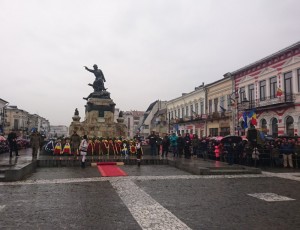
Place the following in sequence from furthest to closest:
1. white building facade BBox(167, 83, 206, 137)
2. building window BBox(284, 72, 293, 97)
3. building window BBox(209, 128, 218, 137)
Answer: white building facade BBox(167, 83, 206, 137) → building window BBox(209, 128, 218, 137) → building window BBox(284, 72, 293, 97)

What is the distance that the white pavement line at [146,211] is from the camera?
5.71 m

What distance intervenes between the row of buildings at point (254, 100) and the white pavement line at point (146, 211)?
49.5ft

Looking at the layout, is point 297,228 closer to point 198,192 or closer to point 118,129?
point 198,192

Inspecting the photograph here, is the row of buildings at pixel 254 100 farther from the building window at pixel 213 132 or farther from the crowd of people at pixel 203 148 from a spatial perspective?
the crowd of people at pixel 203 148

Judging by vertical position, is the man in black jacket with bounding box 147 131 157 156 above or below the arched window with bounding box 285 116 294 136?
below

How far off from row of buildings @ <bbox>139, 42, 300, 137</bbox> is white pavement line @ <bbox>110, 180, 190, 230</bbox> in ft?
49.5

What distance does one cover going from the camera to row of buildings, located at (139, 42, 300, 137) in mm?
27328

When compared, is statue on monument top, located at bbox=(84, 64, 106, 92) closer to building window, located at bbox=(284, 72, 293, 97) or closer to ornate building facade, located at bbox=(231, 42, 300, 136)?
ornate building facade, located at bbox=(231, 42, 300, 136)

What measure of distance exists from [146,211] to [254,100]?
29.1 metres

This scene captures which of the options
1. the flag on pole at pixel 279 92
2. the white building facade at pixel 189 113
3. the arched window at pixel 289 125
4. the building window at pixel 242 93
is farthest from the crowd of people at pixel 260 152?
the white building facade at pixel 189 113

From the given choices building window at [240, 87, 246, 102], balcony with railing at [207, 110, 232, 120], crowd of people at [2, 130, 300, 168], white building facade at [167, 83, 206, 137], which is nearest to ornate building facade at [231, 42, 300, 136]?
building window at [240, 87, 246, 102]

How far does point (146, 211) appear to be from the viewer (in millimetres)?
6715

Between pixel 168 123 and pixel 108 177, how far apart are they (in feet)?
166

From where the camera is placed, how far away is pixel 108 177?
11938mm
